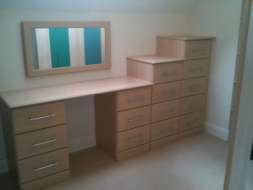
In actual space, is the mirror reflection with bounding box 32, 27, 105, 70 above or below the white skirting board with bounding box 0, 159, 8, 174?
above

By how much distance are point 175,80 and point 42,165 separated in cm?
160

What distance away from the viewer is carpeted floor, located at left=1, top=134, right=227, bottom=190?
7.43 ft

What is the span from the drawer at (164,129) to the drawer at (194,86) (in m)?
0.36

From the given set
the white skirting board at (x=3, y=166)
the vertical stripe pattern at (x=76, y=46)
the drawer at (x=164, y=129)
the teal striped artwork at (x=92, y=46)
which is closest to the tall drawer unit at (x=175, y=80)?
the drawer at (x=164, y=129)

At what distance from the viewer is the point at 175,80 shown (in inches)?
112

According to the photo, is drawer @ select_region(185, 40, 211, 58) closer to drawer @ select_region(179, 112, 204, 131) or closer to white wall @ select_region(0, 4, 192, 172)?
white wall @ select_region(0, 4, 192, 172)

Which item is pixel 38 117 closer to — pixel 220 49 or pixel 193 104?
pixel 193 104

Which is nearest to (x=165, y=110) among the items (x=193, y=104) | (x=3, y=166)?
(x=193, y=104)

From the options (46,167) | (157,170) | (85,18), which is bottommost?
(157,170)

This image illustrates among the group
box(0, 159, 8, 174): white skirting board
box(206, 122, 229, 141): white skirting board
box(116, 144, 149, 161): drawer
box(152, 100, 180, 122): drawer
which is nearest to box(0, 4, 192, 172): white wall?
box(0, 159, 8, 174): white skirting board

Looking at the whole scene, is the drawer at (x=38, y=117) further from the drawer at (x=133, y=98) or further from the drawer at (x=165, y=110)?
the drawer at (x=165, y=110)

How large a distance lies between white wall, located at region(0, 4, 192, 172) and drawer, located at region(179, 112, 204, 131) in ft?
2.96

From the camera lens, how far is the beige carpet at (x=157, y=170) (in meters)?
2.26

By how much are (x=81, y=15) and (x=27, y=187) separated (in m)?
1.65
